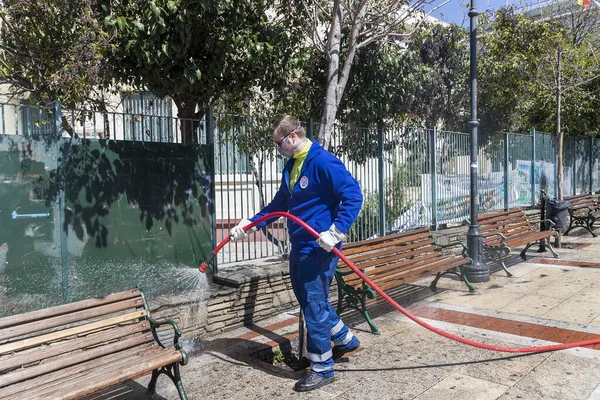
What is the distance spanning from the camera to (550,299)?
6496mm

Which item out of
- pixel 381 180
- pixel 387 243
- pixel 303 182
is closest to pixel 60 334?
pixel 303 182

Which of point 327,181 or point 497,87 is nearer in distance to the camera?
point 327,181

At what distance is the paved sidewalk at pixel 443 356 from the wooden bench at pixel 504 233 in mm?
844

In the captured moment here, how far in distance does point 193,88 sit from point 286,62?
58.9 inches

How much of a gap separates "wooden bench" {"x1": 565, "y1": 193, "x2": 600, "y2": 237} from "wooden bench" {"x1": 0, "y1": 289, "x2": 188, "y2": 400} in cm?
1058

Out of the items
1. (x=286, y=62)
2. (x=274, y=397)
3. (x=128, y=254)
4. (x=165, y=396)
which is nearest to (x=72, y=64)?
(x=128, y=254)

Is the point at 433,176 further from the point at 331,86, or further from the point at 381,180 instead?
the point at 331,86

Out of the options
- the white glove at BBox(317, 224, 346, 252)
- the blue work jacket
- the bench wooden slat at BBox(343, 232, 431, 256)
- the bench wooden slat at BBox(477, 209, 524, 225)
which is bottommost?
the bench wooden slat at BBox(343, 232, 431, 256)

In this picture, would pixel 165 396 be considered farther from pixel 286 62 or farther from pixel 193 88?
pixel 286 62

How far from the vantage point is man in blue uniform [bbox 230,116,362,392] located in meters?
4.14

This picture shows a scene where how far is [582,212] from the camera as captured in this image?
12.9 m

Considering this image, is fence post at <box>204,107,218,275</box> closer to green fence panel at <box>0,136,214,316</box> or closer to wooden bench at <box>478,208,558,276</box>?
green fence panel at <box>0,136,214,316</box>

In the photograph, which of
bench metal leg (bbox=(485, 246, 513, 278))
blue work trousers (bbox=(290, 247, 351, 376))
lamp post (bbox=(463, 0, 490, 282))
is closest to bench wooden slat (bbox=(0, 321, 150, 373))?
blue work trousers (bbox=(290, 247, 351, 376))

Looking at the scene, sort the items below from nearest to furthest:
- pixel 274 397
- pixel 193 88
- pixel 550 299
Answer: pixel 274 397 < pixel 193 88 < pixel 550 299
